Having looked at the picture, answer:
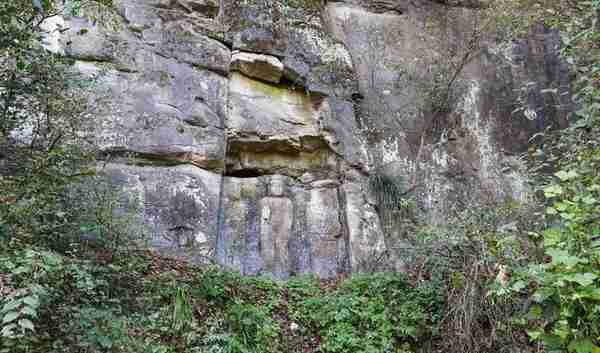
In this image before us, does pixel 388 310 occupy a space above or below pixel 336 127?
below

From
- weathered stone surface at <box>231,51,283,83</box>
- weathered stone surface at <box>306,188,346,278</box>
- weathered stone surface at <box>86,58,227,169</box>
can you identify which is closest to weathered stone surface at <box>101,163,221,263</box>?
weathered stone surface at <box>86,58,227,169</box>

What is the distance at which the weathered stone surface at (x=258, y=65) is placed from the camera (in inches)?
334

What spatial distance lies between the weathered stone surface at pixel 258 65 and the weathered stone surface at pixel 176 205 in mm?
1894

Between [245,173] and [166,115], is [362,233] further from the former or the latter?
[166,115]

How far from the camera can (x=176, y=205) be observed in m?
7.21

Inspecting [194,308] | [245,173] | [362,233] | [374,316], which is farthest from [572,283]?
[245,173]

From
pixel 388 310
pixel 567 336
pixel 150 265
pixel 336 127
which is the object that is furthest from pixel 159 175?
pixel 567 336

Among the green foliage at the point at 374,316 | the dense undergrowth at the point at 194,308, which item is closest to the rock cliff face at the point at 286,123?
the dense undergrowth at the point at 194,308

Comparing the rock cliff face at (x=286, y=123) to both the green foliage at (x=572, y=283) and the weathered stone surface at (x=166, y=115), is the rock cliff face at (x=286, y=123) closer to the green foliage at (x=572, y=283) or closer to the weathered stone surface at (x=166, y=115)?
the weathered stone surface at (x=166, y=115)

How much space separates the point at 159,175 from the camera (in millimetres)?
7297

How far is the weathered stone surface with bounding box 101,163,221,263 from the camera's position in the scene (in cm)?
693

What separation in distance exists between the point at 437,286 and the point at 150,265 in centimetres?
303

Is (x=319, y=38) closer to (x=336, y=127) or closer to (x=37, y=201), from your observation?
(x=336, y=127)

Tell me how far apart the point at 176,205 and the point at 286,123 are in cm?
222
